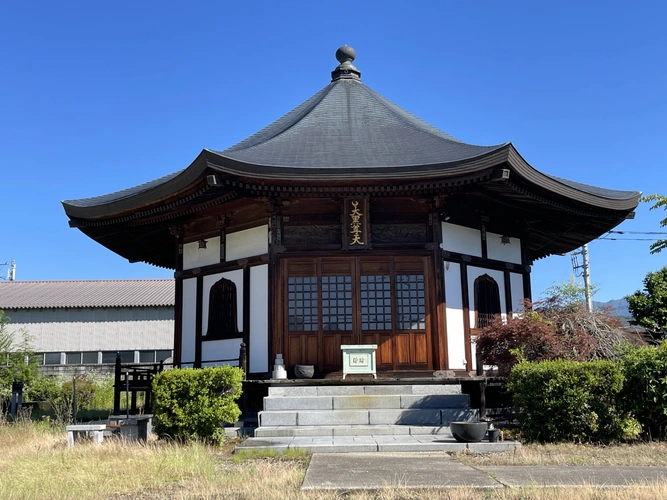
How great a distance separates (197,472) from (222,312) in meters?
7.69

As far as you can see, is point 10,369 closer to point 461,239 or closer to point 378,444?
point 461,239

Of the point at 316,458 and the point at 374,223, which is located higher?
the point at 374,223

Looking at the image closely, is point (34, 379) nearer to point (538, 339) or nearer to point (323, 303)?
point (323, 303)

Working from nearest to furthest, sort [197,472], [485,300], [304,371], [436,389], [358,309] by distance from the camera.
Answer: [197,472], [436,389], [304,371], [358,309], [485,300]

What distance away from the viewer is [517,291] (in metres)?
15.9

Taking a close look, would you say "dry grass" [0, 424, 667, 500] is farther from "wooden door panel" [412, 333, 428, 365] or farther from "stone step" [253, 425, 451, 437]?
"wooden door panel" [412, 333, 428, 365]

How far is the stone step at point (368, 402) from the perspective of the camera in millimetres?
11414

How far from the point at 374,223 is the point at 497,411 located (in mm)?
4375

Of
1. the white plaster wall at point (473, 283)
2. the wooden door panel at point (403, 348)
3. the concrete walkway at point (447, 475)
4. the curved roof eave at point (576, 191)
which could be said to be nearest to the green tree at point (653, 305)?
the curved roof eave at point (576, 191)

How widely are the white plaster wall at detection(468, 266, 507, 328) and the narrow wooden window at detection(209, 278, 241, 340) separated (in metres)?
5.00

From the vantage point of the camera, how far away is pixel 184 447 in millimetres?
9578

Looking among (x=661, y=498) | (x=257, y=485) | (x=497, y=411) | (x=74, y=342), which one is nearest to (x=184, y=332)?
(x=497, y=411)

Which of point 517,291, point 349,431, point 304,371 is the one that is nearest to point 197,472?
point 349,431

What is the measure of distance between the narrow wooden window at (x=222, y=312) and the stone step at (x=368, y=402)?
3415 mm
